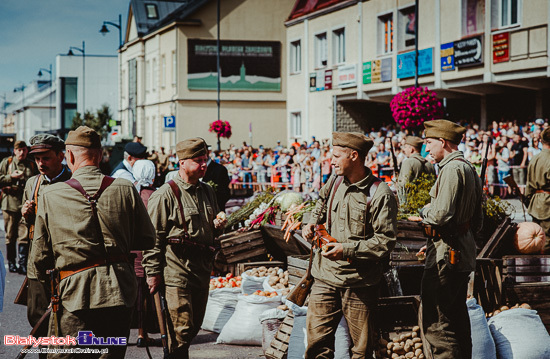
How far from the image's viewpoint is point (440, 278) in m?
5.87

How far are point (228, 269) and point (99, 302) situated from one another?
5.46m

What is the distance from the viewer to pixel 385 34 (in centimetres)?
3170

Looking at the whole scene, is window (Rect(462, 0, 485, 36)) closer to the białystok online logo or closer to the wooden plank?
the wooden plank

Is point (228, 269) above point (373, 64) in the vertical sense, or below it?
below

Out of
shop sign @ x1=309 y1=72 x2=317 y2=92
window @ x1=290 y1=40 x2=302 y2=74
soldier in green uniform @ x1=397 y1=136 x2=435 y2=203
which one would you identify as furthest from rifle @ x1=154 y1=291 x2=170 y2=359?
window @ x1=290 y1=40 x2=302 y2=74

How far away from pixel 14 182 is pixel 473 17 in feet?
63.0

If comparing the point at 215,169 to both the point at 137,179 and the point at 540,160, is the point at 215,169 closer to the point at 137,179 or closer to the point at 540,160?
the point at 137,179

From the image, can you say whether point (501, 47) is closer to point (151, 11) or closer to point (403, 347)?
point (403, 347)

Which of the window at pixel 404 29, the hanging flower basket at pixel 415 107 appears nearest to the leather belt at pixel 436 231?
the hanging flower basket at pixel 415 107

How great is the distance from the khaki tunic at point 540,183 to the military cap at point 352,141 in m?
4.19

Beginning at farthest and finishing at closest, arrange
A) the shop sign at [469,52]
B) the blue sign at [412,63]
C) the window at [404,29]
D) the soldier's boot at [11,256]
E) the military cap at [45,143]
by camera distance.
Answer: the window at [404,29] → the blue sign at [412,63] → the shop sign at [469,52] → the soldier's boot at [11,256] → the military cap at [45,143]

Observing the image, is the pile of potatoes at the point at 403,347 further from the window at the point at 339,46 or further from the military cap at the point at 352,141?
the window at the point at 339,46

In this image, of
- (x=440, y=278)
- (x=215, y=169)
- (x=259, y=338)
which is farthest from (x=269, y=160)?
(x=440, y=278)

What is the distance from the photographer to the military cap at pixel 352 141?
18.4 feet
